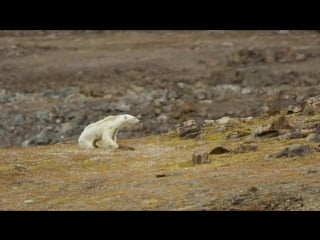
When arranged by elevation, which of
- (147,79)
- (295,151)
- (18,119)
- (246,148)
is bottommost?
(18,119)

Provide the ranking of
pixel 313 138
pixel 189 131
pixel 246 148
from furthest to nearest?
pixel 189 131 < pixel 246 148 < pixel 313 138

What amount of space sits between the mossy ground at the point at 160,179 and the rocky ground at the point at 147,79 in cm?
1695

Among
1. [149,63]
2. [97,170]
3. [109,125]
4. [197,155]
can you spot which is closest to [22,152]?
[109,125]

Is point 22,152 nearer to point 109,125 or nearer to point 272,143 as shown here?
point 109,125

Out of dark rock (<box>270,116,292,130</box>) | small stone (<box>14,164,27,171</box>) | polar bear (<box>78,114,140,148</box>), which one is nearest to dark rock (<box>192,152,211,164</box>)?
dark rock (<box>270,116,292,130</box>)

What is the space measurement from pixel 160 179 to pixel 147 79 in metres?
35.0

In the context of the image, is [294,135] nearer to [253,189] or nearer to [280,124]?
[280,124]

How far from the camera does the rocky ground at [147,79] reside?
48.2 metres

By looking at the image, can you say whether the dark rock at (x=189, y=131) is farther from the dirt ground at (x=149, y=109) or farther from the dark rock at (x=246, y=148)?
the dark rock at (x=246, y=148)

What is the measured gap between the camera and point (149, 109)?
50.0 metres

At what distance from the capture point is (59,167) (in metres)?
25.3

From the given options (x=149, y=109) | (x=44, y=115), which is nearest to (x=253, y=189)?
(x=44, y=115)

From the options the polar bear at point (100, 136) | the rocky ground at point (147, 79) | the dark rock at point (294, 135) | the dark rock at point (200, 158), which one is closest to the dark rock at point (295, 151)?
the dark rock at point (200, 158)

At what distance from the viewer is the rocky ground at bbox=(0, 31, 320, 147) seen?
48250 mm
